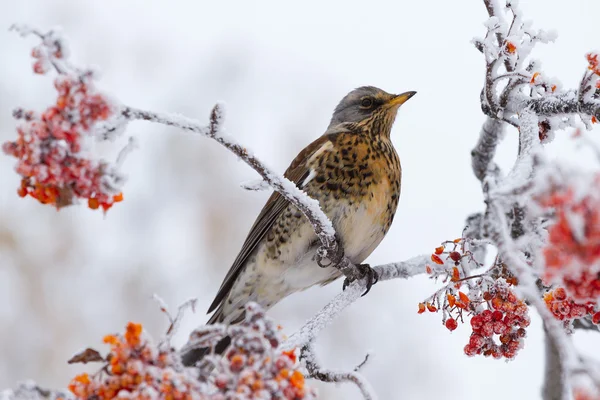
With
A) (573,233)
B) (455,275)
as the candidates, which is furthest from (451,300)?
(573,233)

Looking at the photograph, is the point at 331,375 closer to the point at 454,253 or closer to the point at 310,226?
the point at 454,253

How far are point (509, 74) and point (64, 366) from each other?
511cm

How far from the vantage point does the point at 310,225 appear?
11.3 ft

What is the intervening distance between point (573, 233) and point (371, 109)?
3.13m

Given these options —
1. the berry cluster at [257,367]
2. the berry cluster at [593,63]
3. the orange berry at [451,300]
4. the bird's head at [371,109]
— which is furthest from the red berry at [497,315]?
the bird's head at [371,109]

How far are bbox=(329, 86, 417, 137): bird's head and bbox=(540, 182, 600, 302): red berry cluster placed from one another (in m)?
2.90

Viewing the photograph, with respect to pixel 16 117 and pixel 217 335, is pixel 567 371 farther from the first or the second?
pixel 16 117

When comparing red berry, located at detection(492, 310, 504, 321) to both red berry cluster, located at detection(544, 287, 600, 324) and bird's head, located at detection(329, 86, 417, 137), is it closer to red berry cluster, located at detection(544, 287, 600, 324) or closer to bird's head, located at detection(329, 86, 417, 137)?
red berry cluster, located at detection(544, 287, 600, 324)

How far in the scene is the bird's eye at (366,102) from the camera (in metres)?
4.15

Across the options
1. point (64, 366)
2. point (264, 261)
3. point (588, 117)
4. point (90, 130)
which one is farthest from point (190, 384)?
point (64, 366)

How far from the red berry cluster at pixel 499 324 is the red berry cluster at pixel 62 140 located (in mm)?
1179

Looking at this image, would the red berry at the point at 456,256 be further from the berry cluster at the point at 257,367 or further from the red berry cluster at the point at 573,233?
the red berry cluster at the point at 573,233

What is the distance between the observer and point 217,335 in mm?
1407

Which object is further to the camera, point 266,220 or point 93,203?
point 266,220
